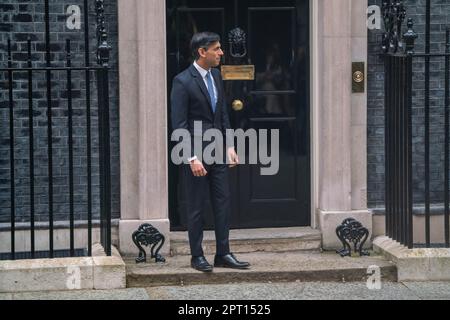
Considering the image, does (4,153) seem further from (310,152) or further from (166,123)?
(310,152)

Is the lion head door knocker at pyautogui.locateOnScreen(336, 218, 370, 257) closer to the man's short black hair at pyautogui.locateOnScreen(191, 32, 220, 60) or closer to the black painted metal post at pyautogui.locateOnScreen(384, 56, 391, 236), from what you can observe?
the black painted metal post at pyautogui.locateOnScreen(384, 56, 391, 236)

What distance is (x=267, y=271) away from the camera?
851 centimetres

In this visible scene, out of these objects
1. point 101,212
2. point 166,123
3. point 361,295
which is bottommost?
point 361,295

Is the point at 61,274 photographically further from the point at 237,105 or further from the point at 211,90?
the point at 237,105

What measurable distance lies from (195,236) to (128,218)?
0.93 metres

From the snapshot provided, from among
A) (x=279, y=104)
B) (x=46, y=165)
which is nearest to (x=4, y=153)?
(x=46, y=165)

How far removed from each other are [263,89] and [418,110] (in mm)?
1369

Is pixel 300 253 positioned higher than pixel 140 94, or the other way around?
pixel 140 94

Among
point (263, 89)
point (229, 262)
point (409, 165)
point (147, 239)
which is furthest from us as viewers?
point (263, 89)

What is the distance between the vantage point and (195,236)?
847 cm
